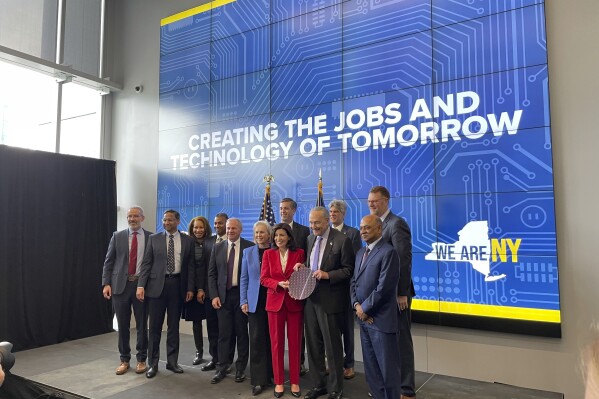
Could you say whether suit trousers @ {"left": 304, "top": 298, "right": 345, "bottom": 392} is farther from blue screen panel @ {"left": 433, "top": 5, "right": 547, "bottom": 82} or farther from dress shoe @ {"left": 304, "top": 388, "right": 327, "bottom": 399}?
blue screen panel @ {"left": 433, "top": 5, "right": 547, "bottom": 82}

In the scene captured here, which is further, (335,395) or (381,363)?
(335,395)

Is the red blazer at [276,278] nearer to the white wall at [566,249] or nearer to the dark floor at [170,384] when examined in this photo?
the dark floor at [170,384]

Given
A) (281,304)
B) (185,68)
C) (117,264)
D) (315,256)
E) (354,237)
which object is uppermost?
(185,68)

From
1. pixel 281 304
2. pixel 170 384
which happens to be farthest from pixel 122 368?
pixel 281 304

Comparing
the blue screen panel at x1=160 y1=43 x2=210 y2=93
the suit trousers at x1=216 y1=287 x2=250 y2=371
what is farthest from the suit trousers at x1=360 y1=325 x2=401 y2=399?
the blue screen panel at x1=160 y1=43 x2=210 y2=93

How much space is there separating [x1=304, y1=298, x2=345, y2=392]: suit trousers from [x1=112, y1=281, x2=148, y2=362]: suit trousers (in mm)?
1887

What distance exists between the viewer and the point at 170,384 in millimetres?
4051

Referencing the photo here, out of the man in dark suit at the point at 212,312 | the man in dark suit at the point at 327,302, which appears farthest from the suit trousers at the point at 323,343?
the man in dark suit at the point at 212,312

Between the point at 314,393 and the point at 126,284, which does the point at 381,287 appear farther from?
the point at 126,284

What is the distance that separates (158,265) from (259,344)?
1.36m

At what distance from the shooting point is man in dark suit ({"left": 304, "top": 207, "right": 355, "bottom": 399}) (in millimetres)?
3520

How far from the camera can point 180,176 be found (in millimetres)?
6664

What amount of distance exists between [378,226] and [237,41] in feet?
13.9

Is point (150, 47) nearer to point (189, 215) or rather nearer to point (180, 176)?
point (180, 176)
